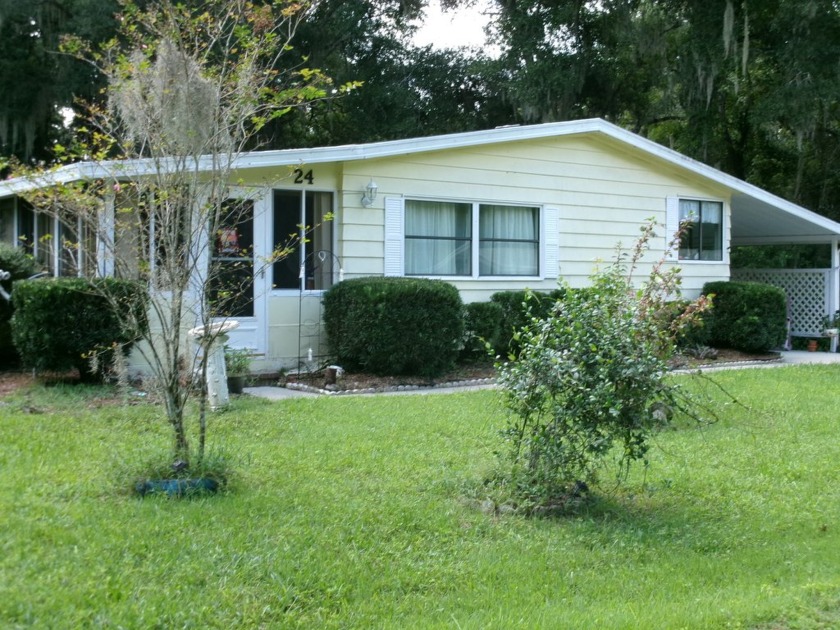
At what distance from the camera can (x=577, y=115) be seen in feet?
79.0

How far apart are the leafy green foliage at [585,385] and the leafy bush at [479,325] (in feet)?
20.8

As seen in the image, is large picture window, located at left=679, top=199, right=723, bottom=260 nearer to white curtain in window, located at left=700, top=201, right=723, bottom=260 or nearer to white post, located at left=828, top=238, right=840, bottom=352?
white curtain in window, located at left=700, top=201, right=723, bottom=260

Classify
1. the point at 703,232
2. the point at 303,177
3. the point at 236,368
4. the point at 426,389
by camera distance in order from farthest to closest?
the point at 703,232 → the point at 303,177 → the point at 426,389 → the point at 236,368

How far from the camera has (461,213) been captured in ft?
43.8

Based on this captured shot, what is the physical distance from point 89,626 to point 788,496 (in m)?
4.80

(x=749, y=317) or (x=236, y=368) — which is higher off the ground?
(x=749, y=317)

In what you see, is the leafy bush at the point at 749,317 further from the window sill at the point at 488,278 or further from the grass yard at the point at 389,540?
the grass yard at the point at 389,540

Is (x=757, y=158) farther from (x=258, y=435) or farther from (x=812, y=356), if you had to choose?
(x=258, y=435)

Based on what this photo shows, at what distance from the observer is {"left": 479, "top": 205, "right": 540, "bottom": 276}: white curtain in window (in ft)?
44.4

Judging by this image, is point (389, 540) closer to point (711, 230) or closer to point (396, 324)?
point (396, 324)

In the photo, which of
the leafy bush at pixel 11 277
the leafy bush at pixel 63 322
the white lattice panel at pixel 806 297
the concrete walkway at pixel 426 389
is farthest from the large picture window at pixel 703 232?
the leafy bush at pixel 11 277

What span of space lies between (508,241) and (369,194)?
8.70ft

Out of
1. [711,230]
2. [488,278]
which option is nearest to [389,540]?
[488,278]

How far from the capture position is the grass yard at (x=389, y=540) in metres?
4.09
